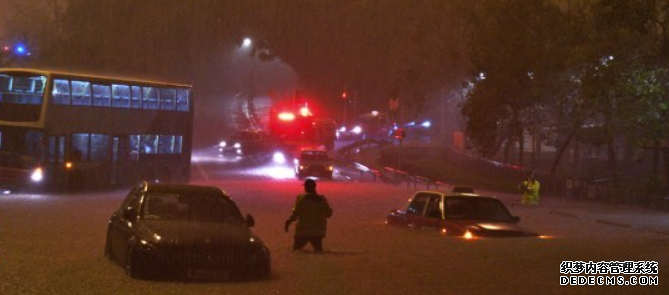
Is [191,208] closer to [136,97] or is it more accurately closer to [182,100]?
[136,97]

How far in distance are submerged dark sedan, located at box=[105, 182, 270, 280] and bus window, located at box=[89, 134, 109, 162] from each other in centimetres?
2455

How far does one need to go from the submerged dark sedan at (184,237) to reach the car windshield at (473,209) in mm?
7709

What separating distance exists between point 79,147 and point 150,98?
4.33 m

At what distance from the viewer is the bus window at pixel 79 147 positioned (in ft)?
127

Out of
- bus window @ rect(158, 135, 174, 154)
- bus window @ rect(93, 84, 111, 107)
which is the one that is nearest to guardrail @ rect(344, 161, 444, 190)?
bus window @ rect(158, 135, 174, 154)

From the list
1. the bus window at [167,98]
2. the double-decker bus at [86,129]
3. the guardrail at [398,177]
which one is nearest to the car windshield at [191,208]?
the double-decker bus at [86,129]

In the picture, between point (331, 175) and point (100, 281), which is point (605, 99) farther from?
point (100, 281)

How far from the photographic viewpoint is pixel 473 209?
2222 centimetres

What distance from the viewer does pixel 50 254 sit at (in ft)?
55.3

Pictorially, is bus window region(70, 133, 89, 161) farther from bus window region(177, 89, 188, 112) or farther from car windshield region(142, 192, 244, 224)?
car windshield region(142, 192, 244, 224)

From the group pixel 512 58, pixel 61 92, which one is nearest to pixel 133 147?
pixel 61 92

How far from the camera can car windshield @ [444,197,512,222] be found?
21.9 metres

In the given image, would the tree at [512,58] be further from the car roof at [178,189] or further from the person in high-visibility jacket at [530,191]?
the car roof at [178,189]

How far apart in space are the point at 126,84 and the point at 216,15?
8103cm
